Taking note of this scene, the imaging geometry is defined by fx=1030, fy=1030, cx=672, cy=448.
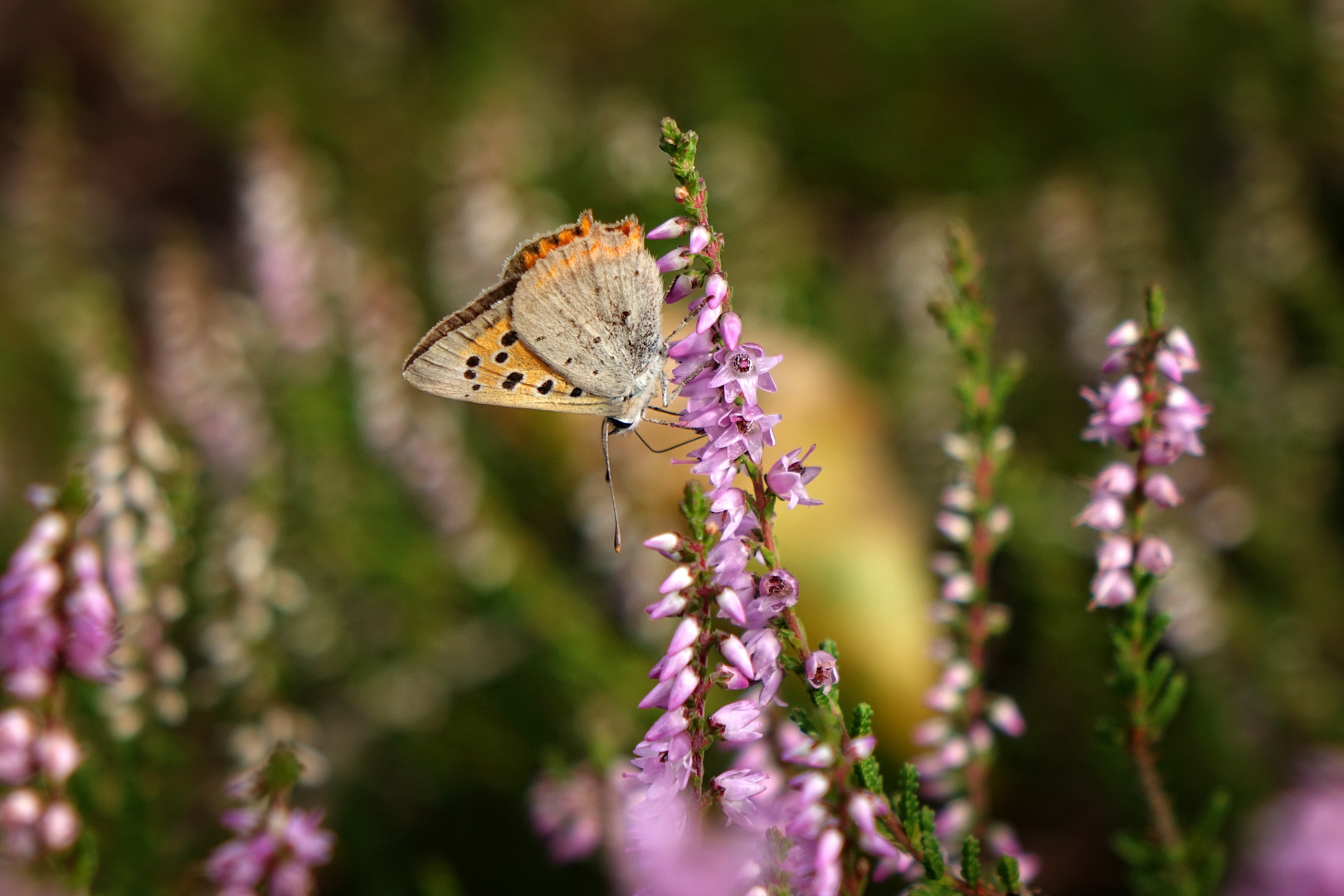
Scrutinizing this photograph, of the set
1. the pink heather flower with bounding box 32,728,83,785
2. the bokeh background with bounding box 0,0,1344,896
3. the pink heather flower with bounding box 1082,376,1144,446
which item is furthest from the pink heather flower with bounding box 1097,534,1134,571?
the pink heather flower with bounding box 32,728,83,785

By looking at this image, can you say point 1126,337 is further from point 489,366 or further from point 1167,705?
point 489,366

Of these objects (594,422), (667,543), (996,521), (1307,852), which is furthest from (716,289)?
(594,422)

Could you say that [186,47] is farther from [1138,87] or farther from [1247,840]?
[1247,840]

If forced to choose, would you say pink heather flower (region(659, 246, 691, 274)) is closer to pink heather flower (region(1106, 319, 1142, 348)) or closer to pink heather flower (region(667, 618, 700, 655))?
pink heather flower (region(667, 618, 700, 655))

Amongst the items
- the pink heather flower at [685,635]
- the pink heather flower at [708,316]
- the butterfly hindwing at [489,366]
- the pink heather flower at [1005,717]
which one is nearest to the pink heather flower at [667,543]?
the pink heather flower at [685,635]

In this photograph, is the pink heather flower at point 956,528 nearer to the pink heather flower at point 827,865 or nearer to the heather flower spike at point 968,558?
the heather flower spike at point 968,558

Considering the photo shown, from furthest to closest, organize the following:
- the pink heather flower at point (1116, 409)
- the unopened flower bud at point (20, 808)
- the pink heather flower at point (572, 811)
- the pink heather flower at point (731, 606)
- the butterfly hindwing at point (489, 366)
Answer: the pink heather flower at point (572, 811) < the butterfly hindwing at point (489, 366) < the unopened flower bud at point (20, 808) < the pink heather flower at point (1116, 409) < the pink heather flower at point (731, 606)
